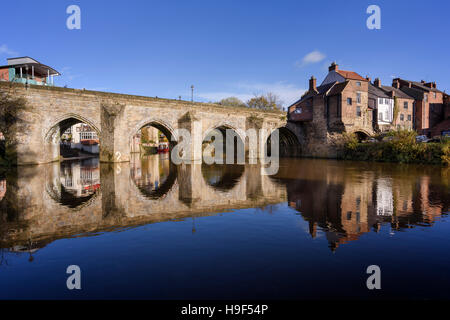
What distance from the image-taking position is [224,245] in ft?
17.2

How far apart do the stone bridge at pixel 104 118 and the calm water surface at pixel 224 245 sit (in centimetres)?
1399

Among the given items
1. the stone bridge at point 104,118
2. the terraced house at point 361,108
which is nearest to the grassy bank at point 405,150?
the terraced house at point 361,108

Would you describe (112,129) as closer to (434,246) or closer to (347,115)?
(434,246)

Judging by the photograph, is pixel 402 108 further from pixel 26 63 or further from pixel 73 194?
pixel 26 63

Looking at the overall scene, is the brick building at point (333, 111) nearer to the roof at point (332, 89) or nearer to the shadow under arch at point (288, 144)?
the roof at point (332, 89)

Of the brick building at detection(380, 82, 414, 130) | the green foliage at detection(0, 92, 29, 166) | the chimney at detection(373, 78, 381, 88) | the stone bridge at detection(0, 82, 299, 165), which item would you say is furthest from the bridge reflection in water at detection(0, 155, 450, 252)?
the chimney at detection(373, 78, 381, 88)

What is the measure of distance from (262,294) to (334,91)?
1443 inches

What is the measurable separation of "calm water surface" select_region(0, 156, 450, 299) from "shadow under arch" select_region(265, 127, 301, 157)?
32074 millimetres

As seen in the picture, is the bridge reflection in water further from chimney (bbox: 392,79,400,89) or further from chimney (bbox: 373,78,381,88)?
chimney (bbox: 392,79,400,89)

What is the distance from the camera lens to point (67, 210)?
25.8 ft

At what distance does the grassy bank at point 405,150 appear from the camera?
24766 millimetres
